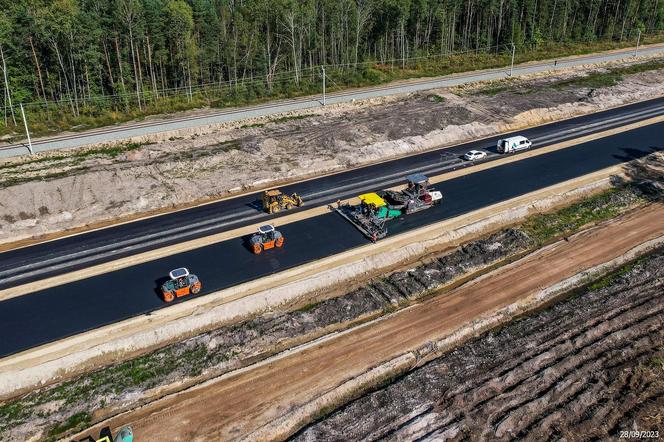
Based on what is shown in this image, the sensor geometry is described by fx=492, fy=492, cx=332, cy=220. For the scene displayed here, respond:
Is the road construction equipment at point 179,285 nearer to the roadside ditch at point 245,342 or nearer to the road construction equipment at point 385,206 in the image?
the roadside ditch at point 245,342

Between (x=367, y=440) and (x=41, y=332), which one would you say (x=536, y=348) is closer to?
(x=367, y=440)

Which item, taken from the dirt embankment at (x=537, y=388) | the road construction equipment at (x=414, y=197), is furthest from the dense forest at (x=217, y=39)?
the dirt embankment at (x=537, y=388)

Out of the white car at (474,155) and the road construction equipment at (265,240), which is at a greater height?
the white car at (474,155)

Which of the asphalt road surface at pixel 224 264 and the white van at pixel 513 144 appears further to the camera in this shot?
the white van at pixel 513 144

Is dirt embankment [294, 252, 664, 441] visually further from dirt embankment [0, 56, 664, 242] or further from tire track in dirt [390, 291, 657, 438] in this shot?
dirt embankment [0, 56, 664, 242]

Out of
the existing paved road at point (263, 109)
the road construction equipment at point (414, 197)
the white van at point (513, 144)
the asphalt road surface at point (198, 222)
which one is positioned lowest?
the asphalt road surface at point (198, 222)

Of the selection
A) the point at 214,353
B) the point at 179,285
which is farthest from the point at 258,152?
the point at 214,353
